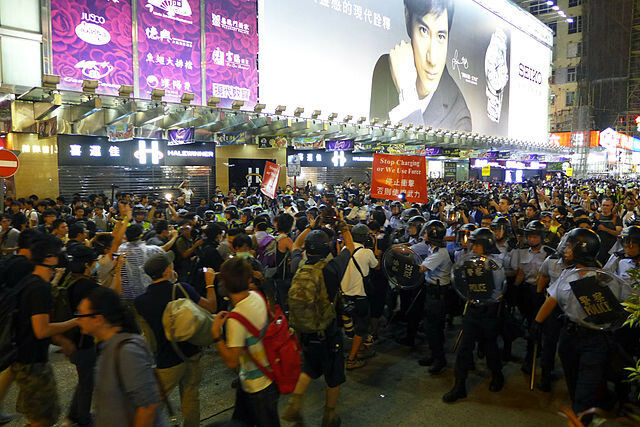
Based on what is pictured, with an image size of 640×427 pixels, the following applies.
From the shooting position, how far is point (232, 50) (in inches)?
681

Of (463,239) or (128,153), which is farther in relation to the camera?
(128,153)

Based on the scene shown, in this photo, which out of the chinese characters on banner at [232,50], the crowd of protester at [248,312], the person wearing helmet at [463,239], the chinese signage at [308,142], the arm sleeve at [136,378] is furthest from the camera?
the chinese signage at [308,142]

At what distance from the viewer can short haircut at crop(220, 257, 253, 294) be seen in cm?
281

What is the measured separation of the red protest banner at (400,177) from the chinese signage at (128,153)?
9784 mm

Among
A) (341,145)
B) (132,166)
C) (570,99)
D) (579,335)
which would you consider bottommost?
(579,335)

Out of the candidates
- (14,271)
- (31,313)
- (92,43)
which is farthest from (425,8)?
(31,313)

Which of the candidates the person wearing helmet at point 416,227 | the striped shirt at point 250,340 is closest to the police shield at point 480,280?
the person wearing helmet at point 416,227

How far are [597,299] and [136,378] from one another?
3.53m

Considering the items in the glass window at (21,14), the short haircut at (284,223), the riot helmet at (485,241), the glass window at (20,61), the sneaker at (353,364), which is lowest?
the sneaker at (353,364)

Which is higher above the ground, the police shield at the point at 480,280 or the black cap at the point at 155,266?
the black cap at the point at 155,266

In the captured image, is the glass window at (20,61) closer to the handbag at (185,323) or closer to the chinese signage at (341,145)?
the chinese signage at (341,145)

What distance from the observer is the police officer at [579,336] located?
11.7 feet

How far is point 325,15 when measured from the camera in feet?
69.3

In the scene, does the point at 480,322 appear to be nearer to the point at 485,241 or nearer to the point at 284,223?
the point at 485,241
